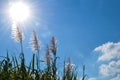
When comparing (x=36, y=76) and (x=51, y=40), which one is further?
(x=51, y=40)

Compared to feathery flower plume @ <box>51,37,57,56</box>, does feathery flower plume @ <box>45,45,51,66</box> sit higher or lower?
lower

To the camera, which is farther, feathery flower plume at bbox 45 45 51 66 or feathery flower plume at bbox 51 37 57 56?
feathery flower plume at bbox 51 37 57 56

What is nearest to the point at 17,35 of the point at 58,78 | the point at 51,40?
the point at 51,40

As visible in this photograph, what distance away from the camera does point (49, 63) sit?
25.6 feet

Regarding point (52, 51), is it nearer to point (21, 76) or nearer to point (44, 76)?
point (44, 76)

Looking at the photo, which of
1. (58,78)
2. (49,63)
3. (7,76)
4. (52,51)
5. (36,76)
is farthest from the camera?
(52,51)

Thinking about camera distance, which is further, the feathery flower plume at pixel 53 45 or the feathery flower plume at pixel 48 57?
the feathery flower plume at pixel 53 45

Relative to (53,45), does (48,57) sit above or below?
below

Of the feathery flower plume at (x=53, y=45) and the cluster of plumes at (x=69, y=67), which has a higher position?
the feathery flower plume at (x=53, y=45)

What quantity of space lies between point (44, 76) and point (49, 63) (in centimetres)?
115

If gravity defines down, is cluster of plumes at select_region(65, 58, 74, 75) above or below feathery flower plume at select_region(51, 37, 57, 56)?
below

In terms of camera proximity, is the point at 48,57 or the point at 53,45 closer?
the point at 48,57

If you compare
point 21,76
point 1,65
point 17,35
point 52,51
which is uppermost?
point 17,35

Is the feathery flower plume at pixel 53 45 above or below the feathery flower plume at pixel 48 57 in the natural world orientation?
above
